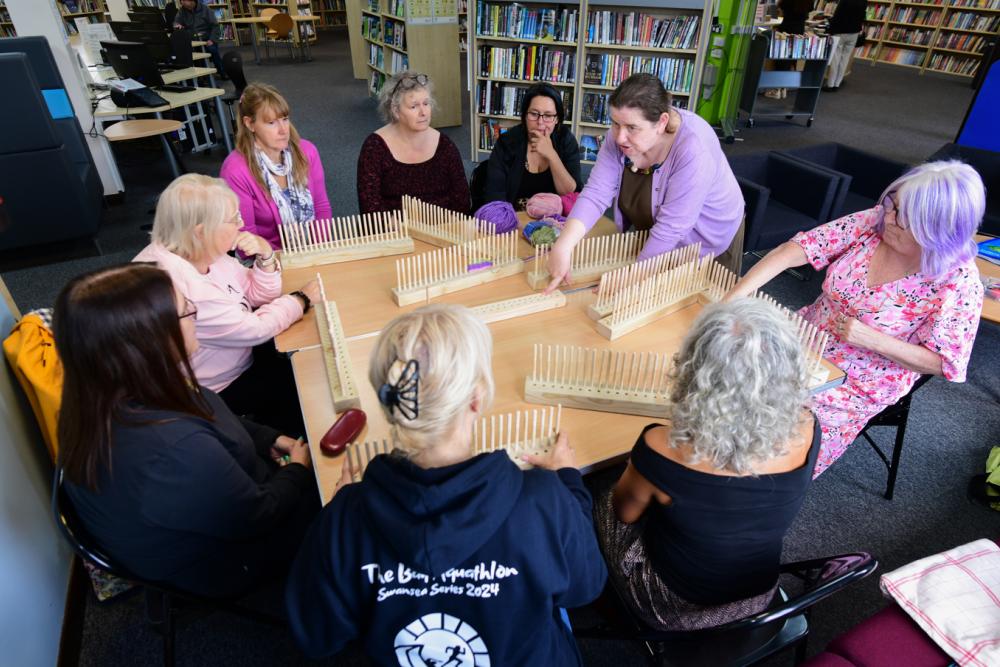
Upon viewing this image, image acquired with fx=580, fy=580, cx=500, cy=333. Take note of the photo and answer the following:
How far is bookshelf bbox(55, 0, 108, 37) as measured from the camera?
34.2 feet

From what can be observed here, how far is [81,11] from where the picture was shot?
11023 mm

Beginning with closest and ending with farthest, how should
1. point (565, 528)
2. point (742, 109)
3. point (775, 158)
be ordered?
1. point (565, 528)
2. point (775, 158)
3. point (742, 109)

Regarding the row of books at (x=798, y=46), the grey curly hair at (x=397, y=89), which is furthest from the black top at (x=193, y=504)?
the row of books at (x=798, y=46)

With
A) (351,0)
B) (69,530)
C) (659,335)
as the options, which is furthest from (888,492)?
(351,0)

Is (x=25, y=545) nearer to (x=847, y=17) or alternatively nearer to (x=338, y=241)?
(x=338, y=241)

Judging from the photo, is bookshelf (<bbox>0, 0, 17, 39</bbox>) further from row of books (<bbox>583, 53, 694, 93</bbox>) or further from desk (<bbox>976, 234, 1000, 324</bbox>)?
desk (<bbox>976, 234, 1000, 324</bbox>)

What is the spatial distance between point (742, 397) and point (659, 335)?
94 centimetres

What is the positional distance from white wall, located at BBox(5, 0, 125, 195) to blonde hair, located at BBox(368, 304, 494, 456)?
594 centimetres

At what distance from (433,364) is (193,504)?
886 millimetres

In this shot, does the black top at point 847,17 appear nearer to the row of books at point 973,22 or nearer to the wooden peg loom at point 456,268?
the row of books at point 973,22

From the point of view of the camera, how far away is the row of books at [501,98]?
671 centimetres

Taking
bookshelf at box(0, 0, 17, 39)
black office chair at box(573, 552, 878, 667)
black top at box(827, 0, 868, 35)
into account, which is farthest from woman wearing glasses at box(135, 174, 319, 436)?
bookshelf at box(0, 0, 17, 39)

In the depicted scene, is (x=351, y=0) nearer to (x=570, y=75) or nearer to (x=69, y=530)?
(x=570, y=75)

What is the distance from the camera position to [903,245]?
2.14 metres
